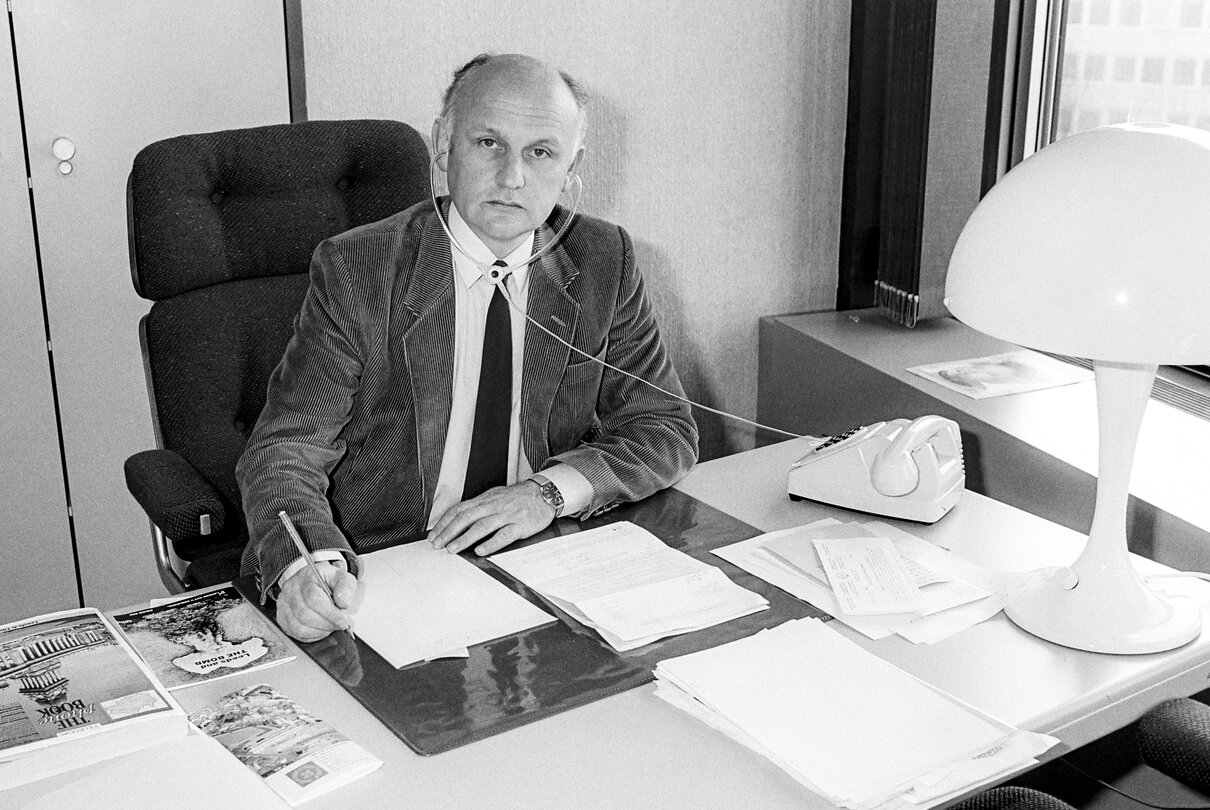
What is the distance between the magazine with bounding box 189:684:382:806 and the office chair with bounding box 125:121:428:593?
49 cm

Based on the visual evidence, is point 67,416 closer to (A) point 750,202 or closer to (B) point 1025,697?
(A) point 750,202

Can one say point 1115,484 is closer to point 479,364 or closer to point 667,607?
point 667,607

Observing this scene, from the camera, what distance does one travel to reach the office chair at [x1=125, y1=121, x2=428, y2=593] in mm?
1660

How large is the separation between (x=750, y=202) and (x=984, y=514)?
138 cm

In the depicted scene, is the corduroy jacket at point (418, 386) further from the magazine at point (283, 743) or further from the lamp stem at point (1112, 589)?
the lamp stem at point (1112, 589)

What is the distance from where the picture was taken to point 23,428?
2.21 meters

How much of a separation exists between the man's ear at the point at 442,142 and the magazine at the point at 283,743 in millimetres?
796

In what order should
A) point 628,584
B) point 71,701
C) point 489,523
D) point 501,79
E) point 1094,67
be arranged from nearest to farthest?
1. point 71,701
2. point 628,584
3. point 489,523
4. point 501,79
5. point 1094,67

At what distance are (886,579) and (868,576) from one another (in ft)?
0.07

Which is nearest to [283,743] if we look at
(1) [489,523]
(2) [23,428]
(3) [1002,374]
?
(1) [489,523]

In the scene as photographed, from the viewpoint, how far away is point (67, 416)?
7.36ft

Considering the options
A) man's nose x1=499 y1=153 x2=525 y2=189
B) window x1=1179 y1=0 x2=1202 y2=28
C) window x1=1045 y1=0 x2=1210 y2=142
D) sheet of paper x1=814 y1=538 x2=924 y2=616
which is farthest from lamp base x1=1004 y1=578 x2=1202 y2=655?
window x1=1179 y1=0 x2=1202 y2=28

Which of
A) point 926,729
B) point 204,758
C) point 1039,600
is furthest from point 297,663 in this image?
point 1039,600

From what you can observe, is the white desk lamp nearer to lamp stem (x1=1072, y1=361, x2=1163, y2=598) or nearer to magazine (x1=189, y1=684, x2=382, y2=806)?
lamp stem (x1=1072, y1=361, x2=1163, y2=598)
